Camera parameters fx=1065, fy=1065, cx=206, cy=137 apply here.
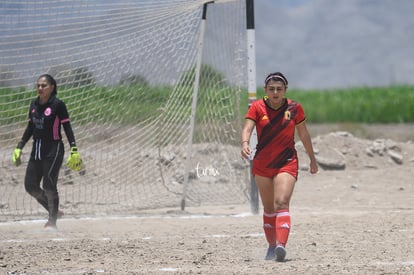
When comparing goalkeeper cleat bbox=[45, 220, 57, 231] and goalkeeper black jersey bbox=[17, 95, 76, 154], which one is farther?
goalkeeper cleat bbox=[45, 220, 57, 231]

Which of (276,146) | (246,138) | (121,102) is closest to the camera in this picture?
(246,138)

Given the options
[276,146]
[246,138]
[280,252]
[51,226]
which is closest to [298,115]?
[276,146]

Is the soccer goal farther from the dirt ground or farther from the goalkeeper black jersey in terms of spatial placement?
the goalkeeper black jersey

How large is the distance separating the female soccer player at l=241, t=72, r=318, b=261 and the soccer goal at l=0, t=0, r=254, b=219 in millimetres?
4407

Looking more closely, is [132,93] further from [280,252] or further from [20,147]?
[280,252]

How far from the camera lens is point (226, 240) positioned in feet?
37.6

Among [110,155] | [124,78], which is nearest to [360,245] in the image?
[124,78]

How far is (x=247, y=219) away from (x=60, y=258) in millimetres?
4150

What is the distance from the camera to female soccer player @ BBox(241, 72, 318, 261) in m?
9.90

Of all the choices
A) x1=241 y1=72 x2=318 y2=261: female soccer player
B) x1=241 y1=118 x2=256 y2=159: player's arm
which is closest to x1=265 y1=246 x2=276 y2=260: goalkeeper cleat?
x1=241 y1=72 x2=318 y2=261: female soccer player

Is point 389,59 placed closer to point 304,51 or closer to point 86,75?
point 304,51

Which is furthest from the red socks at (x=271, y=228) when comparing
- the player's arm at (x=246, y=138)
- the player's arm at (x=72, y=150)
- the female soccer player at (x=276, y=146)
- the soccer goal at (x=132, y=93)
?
the soccer goal at (x=132, y=93)

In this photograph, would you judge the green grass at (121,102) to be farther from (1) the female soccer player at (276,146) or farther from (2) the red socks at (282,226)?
(2) the red socks at (282,226)

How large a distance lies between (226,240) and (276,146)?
1.87 meters
